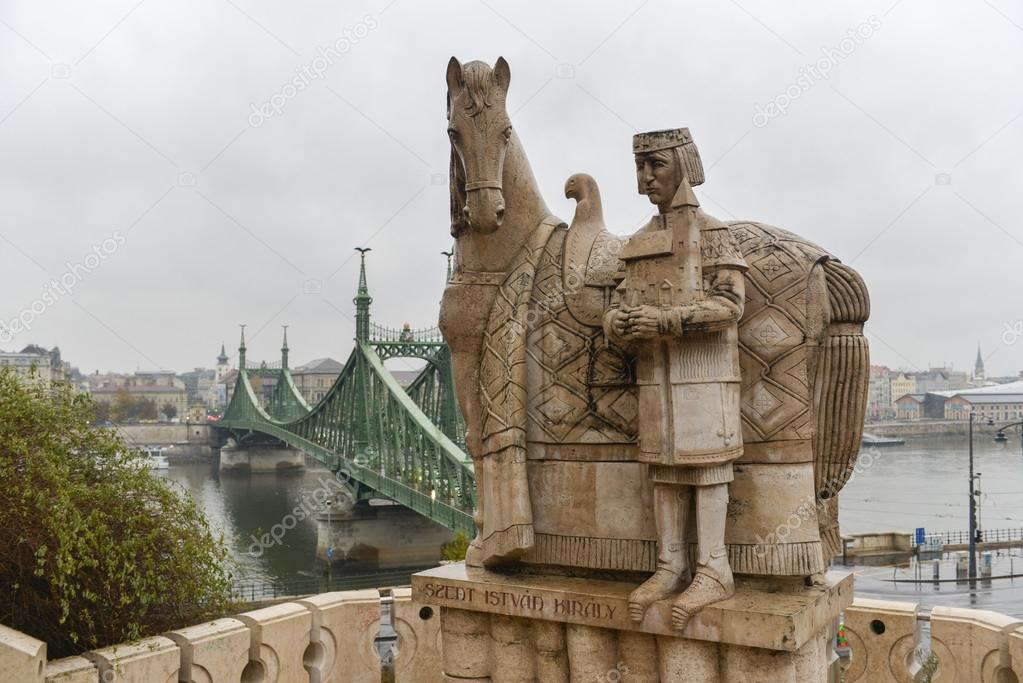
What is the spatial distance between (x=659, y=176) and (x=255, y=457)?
184 ft

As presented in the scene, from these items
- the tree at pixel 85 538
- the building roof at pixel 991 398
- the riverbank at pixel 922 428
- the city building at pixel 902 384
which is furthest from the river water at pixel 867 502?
the city building at pixel 902 384

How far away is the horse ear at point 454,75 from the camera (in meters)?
4.63

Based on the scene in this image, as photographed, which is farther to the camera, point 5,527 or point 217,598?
point 217,598

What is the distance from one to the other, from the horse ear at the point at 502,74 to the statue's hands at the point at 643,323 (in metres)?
1.46

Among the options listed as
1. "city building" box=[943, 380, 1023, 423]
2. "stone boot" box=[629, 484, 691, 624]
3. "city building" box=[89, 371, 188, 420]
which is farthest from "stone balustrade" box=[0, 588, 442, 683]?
"city building" box=[89, 371, 188, 420]

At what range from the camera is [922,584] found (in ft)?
67.6

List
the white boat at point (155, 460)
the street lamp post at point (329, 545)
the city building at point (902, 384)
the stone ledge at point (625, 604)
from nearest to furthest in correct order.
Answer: the stone ledge at point (625, 604) → the white boat at point (155, 460) → the street lamp post at point (329, 545) → the city building at point (902, 384)

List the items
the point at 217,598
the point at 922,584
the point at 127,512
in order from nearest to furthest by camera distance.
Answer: the point at 127,512
the point at 217,598
the point at 922,584

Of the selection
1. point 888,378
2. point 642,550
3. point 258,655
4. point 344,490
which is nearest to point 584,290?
point 642,550

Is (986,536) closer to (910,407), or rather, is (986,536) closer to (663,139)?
(663,139)

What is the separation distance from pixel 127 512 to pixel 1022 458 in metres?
56.4

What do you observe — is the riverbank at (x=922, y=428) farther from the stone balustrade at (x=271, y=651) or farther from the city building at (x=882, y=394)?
the stone balustrade at (x=271, y=651)

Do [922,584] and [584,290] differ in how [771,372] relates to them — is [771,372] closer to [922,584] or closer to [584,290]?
[584,290]

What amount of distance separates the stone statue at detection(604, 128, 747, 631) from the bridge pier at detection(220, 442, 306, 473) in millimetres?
54434
